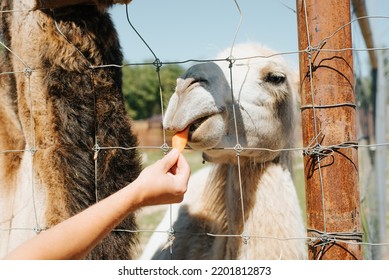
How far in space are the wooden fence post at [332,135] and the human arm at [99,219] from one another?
1.66ft

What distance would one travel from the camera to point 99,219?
1150 millimetres

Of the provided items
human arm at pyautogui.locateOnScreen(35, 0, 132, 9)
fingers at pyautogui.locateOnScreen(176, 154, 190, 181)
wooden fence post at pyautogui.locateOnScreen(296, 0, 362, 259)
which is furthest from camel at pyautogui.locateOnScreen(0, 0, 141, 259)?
wooden fence post at pyautogui.locateOnScreen(296, 0, 362, 259)

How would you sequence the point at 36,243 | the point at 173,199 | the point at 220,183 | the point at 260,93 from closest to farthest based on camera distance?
1. the point at 36,243
2. the point at 173,199
3. the point at 260,93
4. the point at 220,183

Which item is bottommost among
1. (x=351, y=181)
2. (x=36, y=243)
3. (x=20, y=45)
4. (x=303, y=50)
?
(x=36, y=243)

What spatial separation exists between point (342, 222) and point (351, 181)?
5.4 inches

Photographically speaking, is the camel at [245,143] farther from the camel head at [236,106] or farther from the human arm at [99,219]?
the human arm at [99,219]

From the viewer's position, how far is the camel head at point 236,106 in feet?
6.15

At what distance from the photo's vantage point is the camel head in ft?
6.15

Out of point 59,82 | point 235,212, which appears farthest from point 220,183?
point 59,82

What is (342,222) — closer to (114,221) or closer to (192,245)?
(114,221)

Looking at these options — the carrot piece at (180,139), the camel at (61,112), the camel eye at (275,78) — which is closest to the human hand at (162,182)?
the carrot piece at (180,139)

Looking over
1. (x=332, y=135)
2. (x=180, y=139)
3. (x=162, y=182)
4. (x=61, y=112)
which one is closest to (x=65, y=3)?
(x=61, y=112)

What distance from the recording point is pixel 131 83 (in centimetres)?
3006

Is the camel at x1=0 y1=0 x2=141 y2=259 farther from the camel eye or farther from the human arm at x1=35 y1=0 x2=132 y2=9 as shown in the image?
the camel eye
